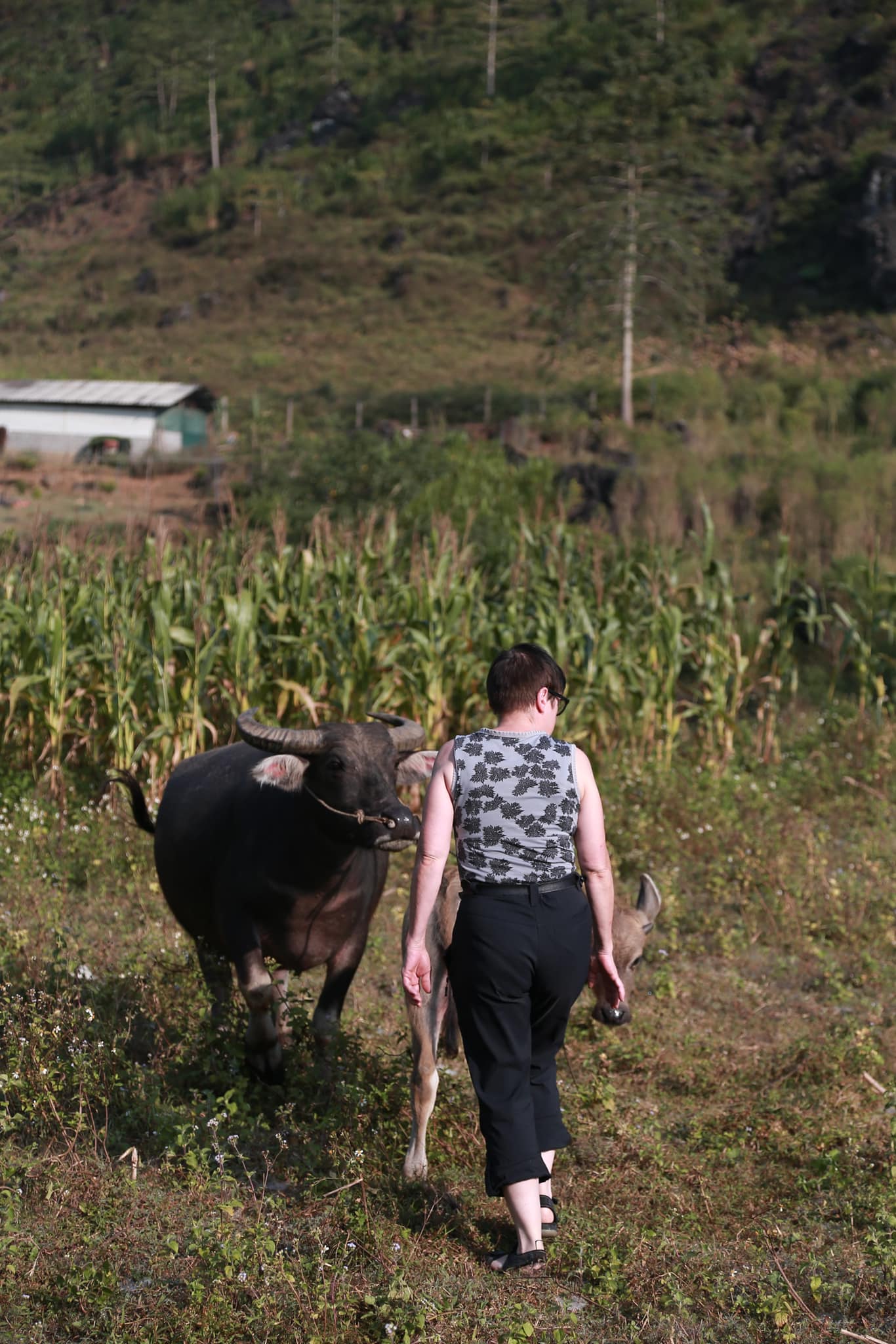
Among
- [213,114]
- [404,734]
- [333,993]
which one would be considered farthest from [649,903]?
[213,114]

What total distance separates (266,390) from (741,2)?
134 ft

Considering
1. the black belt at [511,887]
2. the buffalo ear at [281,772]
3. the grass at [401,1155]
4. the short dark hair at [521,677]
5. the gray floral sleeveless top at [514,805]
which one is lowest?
the grass at [401,1155]

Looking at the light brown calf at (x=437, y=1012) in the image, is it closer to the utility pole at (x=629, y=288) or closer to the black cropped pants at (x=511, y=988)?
the black cropped pants at (x=511, y=988)

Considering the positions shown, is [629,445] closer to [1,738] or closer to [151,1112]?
[1,738]

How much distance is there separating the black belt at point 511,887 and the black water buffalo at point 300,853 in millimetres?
1158

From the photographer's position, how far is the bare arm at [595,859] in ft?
14.2

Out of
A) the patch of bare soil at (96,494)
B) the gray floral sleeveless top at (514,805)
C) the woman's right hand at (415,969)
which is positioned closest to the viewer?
the gray floral sleeveless top at (514,805)

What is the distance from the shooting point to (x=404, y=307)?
5256cm

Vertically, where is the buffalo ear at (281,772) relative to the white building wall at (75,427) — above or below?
above

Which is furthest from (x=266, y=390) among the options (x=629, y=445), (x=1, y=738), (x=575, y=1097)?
(x=575, y=1097)

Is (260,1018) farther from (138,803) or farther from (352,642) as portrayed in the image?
(352,642)

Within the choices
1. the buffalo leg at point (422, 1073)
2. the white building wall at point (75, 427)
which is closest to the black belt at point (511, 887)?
the buffalo leg at point (422, 1073)

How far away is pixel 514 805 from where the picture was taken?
166 inches

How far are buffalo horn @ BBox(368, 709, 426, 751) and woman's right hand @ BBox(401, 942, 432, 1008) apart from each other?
1732mm
